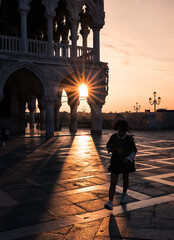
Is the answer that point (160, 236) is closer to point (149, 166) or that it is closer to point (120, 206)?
point (120, 206)

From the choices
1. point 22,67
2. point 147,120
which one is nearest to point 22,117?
point 22,67

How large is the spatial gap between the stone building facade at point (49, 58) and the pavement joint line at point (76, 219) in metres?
14.0

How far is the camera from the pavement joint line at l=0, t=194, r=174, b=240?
11.0ft

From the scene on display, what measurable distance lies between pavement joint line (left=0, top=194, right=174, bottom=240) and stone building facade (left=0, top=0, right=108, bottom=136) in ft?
46.0

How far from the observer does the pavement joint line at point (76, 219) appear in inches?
132

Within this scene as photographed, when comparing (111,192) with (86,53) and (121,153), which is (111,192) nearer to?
(121,153)

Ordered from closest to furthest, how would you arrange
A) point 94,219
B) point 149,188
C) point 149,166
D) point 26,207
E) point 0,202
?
point 94,219
point 26,207
point 0,202
point 149,188
point 149,166

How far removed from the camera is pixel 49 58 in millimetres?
18250

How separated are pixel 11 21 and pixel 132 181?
1878 centimetres

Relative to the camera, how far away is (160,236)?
3256mm

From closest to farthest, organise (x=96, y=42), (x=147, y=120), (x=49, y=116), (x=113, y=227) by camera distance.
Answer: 1. (x=113, y=227)
2. (x=49, y=116)
3. (x=96, y=42)
4. (x=147, y=120)

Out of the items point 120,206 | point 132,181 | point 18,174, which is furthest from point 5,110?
point 120,206

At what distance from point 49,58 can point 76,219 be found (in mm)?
15542

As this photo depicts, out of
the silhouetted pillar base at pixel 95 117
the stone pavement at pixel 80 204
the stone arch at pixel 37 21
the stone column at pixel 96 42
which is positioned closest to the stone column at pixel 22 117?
the stone arch at pixel 37 21
